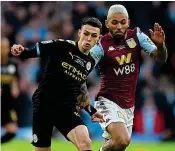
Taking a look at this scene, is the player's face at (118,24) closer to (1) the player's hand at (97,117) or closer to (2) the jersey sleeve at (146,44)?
(2) the jersey sleeve at (146,44)

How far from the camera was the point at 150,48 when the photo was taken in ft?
30.6

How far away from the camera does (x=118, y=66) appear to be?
30.7 feet

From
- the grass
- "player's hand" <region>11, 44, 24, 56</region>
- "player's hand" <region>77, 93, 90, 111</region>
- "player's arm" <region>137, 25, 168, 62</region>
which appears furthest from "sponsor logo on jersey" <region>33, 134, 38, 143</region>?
the grass

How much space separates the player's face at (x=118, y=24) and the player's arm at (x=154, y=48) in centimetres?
27

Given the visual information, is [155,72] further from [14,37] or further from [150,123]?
[14,37]

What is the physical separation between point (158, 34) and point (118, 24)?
72cm

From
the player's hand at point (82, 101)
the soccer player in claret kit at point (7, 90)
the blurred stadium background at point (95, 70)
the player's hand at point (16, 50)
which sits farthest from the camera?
the blurred stadium background at point (95, 70)

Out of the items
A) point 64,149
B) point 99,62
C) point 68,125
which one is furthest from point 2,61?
point 68,125

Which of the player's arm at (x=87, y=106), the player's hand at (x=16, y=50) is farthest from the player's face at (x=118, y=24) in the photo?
the player's hand at (x=16, y=50)

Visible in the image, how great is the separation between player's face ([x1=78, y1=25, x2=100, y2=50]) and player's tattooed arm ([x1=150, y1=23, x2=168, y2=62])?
26.5 inches

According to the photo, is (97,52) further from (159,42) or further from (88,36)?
(159,42)

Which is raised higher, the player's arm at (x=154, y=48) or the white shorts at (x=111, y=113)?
Result: the player's arm at (x=154, y=48)

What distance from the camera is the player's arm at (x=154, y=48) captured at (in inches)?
357

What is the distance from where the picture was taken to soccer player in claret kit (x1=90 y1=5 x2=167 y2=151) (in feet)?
30.3
